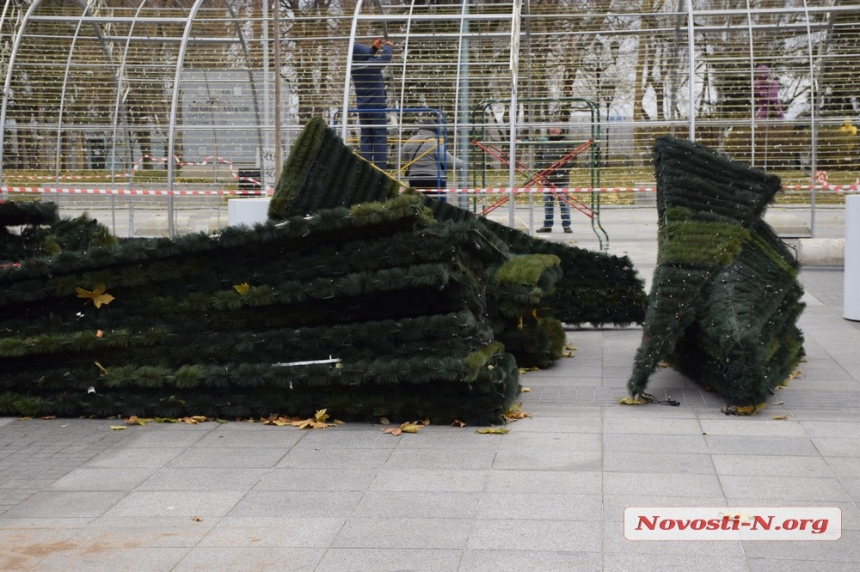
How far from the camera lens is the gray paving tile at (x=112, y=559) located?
160 inches

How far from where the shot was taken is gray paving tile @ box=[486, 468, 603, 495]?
493cm

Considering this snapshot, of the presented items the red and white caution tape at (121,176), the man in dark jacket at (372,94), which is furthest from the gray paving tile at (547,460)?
the red and white caution tape at (121,176)

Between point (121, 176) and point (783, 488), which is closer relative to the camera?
point (783, 488)

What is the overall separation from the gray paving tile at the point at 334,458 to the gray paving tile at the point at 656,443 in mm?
1181

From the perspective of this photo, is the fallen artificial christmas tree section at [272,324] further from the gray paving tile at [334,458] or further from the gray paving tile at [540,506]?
the gray paving tile at [540,506]

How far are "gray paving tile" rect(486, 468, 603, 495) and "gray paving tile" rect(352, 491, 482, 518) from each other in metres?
0.20

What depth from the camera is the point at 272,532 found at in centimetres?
440

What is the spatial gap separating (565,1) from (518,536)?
21.3 meters

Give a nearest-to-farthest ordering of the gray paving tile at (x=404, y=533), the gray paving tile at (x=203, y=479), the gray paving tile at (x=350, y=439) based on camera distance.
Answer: the gray paving tile at (x=404, y=533)
the gray paving tile at (x=203, y=479)
the gray paving tile at (x=350, y=439)

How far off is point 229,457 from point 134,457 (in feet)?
1.61

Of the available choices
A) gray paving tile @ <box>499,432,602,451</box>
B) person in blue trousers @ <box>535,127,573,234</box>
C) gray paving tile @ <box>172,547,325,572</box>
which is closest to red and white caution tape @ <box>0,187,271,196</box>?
person in blue trousers @ <box>535,127,573,234</box>

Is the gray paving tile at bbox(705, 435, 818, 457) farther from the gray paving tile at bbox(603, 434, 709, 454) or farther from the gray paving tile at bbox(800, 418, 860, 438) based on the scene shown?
the gray paving tile at bbox(800, 418, 860, 438)

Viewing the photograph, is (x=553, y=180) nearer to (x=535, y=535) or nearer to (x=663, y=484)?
(x=663, y=484)

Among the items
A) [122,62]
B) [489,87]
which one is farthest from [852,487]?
[122,62]
